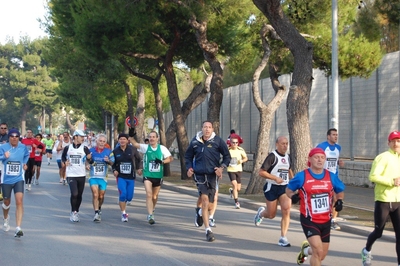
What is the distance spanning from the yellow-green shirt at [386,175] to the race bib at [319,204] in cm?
115

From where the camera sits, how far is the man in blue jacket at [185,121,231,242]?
1096cm

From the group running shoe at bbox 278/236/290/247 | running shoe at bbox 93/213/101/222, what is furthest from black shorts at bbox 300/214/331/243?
running shoe at bbox 93/213/101/222

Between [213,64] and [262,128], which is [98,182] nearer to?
[262,128]

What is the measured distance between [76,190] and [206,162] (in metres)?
3.28

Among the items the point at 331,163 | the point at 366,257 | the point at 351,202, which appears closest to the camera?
the point at 366,257

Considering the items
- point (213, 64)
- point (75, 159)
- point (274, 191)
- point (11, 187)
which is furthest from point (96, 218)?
point (213, 64)

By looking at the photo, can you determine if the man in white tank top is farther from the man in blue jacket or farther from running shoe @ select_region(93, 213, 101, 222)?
running shoe @ select_region(93, 213, 101, 222)

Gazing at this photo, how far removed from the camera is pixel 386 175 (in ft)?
27.2

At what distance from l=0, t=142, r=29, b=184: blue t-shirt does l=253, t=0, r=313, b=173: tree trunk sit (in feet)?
23.0

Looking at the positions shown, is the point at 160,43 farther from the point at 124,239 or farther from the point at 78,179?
the point at 124,239

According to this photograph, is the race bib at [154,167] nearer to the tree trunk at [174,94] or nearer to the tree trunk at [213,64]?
the tree trunk at [213,64]

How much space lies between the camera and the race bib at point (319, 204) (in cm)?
735

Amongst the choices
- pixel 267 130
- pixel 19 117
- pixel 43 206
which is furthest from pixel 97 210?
pixel 19 117

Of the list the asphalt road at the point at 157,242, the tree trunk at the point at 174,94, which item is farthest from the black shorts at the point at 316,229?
the tree trunk at the point at 174,94
